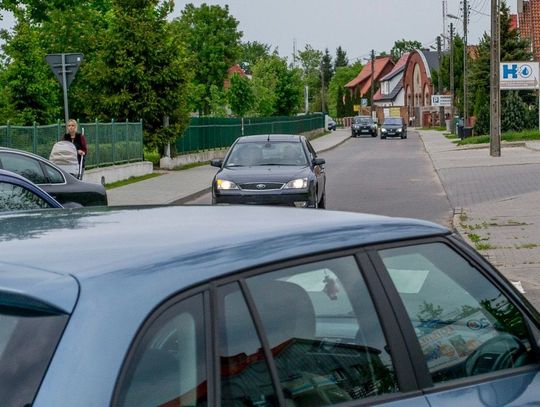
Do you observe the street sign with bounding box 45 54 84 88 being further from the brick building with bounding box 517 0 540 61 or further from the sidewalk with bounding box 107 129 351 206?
the brick building with bounding box 517 0 540 61

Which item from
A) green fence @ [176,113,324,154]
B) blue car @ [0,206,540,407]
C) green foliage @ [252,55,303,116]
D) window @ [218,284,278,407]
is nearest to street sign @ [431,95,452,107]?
green foliage @ [252,55,303,116]

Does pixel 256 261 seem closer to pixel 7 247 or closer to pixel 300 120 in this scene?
pixel 7 247

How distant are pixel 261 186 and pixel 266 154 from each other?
1684mm

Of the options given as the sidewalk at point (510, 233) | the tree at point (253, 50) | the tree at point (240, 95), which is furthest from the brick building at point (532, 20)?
the tree at point (253, 50)

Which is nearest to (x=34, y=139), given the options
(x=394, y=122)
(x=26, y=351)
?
(x=26, y=351)

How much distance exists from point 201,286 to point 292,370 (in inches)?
19.6

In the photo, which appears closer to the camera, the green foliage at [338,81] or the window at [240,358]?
the window at [240,358]

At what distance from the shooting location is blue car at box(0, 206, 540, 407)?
8.54 ft

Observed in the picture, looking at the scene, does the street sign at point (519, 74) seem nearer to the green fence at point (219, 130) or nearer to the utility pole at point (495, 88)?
the utility pole at point (495, 88)

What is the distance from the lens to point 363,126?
8888cm

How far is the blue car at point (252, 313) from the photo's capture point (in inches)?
103

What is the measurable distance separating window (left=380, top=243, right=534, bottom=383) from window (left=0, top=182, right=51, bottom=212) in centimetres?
550

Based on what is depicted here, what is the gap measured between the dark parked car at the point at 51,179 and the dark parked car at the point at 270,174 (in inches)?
154

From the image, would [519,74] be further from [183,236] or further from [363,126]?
[183,236]
